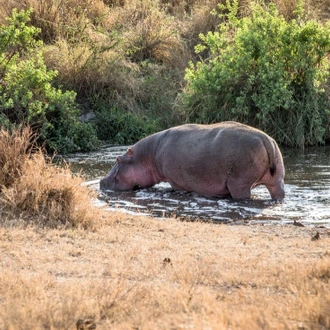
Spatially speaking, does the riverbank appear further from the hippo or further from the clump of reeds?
the hippo

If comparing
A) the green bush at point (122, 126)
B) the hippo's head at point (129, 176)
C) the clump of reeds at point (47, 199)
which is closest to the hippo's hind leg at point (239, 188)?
the hippo's head at point (129, 176)

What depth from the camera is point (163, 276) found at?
5.60 m

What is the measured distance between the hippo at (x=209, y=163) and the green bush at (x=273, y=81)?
321 cm

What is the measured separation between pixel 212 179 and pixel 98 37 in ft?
26.3

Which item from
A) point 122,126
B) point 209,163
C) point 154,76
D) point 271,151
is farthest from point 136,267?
point 154,76

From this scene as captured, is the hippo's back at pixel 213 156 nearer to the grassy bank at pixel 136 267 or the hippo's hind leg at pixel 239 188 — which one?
the hippo's hind leg at pixel 239 188

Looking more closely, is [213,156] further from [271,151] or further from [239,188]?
[271,151]

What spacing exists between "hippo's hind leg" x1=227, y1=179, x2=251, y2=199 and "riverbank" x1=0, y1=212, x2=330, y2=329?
1320mm

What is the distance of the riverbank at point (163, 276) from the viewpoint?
4336mm

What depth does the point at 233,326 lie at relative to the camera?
4.07 metres

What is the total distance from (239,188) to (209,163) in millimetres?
511

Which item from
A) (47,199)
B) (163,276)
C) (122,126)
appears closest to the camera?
(163,276)

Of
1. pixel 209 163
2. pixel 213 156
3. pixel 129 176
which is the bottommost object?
pixel 129 176

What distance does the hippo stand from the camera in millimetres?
9250
